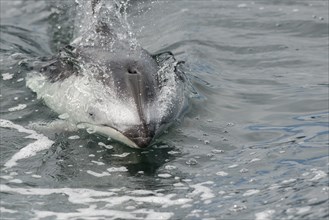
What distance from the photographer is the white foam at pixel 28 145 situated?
30.3 ft

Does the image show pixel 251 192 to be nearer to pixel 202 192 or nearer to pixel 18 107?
pixel 202 192

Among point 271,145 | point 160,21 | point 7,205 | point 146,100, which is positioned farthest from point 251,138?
point 160,21

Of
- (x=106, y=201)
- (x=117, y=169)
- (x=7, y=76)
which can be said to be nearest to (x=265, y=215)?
(x=106, y=201)

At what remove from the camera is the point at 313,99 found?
37.4 ft

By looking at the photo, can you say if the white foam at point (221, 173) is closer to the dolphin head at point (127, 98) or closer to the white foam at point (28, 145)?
the dolphin head at point (127, 98)

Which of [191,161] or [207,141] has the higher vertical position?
[207,141]

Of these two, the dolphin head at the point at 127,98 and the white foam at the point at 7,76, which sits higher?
the white foam at the point at 7,76

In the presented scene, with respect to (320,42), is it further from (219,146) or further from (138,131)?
(138,131)

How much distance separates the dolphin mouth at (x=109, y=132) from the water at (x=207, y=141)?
11cm

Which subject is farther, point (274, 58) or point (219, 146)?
point (274, 58)

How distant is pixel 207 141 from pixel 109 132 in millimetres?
1306

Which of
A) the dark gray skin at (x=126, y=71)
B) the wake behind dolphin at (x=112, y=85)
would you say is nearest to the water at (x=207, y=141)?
the wake behind dolphin at (x=112, y=85)

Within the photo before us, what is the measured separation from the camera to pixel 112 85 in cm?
965

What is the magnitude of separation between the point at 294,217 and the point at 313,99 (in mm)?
4407
